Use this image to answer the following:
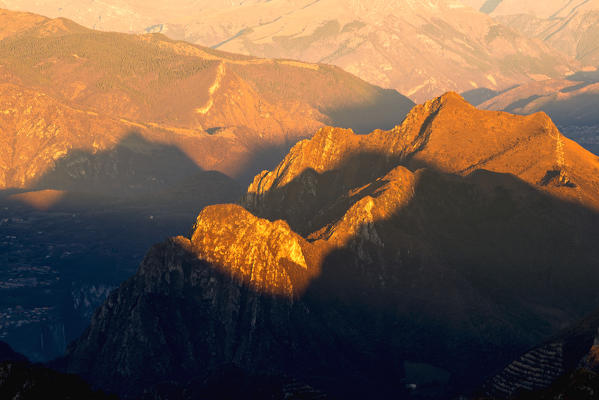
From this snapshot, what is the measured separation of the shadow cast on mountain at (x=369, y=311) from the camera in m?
102

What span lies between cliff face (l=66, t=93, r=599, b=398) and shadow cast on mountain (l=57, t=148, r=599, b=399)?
22cm

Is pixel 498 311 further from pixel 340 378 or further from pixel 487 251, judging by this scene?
pixel 340 378

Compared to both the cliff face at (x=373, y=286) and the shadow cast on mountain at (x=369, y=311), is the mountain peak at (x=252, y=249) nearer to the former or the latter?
the cliff face at (x=373, y=286)

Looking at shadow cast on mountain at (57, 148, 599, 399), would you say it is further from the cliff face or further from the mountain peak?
the mountain peak

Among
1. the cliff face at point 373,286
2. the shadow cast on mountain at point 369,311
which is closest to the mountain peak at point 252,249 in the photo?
the cliff face at point 373,286

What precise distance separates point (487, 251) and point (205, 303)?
50.7 metres

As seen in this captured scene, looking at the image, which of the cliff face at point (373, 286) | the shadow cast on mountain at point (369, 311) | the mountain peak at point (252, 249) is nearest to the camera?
the shadow cast on mountain at point (369, 311)

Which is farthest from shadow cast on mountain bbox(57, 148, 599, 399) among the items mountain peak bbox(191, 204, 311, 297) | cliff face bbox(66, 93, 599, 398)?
mountain peak bbox(191, 204, 311, 297)

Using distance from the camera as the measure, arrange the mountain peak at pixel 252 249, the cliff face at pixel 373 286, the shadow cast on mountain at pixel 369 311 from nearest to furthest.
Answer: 1. the shadow cast on mountain at pixel 369 311
2. the cliff face at pixel 373 286
3. the mountain peak at pixel 252 249

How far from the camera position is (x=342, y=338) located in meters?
108

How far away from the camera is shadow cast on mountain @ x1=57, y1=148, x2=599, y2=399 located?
102m

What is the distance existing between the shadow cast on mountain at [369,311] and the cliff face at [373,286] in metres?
0.22

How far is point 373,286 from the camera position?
11881 centimetres

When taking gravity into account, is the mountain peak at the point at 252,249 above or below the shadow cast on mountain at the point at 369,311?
above
